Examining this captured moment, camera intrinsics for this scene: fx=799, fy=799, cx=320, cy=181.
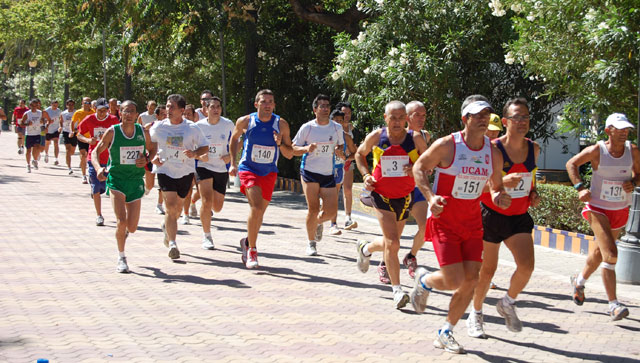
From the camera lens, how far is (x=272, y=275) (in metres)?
9.12

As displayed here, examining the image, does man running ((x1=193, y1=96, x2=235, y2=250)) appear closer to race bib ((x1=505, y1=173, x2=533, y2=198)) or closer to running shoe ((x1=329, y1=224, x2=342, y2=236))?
running shoe ((x1=329, y1=224, x2=342, y2=236))

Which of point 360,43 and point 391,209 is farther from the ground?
point 360,43

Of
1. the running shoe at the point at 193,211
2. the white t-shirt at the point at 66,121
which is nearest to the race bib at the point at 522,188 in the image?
the running shoe at the point at 193,211

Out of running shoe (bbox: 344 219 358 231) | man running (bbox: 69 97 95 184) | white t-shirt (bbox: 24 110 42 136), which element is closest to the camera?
running shoe (bbox: 344 219 358 231)

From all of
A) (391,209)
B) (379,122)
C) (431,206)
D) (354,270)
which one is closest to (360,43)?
(379,122)

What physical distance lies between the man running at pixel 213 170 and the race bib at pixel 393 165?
3088 millimetres

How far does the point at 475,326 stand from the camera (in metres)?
6.65

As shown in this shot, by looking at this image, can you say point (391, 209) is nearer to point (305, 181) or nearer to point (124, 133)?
point (305, 181)

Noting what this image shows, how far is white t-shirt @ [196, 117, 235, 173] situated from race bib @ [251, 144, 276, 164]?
166cm

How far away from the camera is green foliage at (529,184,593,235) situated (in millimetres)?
11453

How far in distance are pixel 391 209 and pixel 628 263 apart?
3.12m

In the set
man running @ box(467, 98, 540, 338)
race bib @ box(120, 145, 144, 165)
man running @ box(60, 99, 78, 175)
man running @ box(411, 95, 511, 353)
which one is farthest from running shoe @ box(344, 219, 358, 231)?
man running @ box(60, 99, 78, 175)

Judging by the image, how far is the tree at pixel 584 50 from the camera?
31.8 ft

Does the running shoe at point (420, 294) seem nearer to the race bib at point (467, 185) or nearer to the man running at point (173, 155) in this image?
the race bib at point (467, 185)
